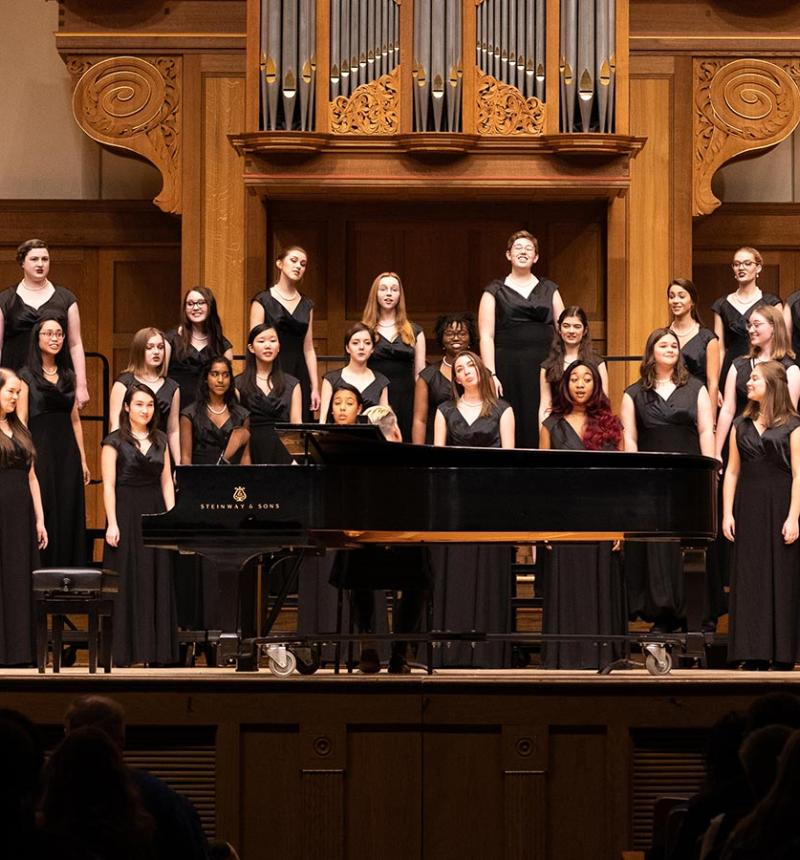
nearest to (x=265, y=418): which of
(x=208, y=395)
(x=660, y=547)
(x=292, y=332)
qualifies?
(x=208, y=395)

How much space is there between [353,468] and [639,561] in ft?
5.61

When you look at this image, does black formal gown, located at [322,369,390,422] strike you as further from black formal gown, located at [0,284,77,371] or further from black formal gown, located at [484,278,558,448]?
black formal gown, located at [0,284,77,371]

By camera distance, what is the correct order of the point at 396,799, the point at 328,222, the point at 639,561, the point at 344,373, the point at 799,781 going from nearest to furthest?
the point at 799,781 < the point at 396,799 < the point at 639,561 < the point at 344,373 < the point at 328,222

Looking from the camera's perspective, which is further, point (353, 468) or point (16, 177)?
point (16, 177)

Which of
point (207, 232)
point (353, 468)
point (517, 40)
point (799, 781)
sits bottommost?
point (799, 781)

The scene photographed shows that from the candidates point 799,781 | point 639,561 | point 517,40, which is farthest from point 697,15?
point 799,781

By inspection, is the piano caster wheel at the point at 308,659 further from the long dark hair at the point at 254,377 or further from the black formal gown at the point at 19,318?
the black formal gown at the point at 19,318

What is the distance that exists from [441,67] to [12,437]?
10.3 ft

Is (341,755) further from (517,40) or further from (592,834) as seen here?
(517,40)

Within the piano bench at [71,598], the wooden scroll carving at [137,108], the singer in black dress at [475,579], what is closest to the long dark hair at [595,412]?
the singer in black dress at [475,579]

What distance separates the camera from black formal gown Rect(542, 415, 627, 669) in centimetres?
A: 677

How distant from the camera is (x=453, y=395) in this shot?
7.63 m

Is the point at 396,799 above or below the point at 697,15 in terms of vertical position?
below

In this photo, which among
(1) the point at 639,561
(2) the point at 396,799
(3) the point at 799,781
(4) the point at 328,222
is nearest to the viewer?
(3) the point at 799,781
